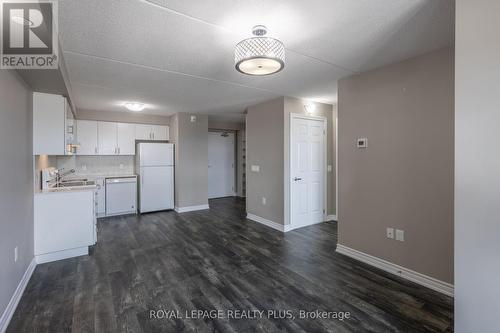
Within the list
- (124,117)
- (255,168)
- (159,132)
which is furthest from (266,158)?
(124,117)

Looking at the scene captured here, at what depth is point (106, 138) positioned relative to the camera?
547cm

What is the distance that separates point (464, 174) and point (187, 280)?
263 cm

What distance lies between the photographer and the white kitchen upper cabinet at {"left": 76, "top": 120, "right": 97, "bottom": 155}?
520 centimetres

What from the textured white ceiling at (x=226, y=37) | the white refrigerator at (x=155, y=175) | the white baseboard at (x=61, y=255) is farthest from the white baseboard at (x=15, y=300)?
the white refrigerator at (x=155, y=175)

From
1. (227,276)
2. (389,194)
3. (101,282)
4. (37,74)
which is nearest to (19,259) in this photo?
(101,282)

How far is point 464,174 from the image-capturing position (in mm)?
1468

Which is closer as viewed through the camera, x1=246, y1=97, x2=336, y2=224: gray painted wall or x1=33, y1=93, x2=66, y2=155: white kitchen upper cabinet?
x1=33, y1=93, x2=66, y2=155: white kitchen upper cabinet

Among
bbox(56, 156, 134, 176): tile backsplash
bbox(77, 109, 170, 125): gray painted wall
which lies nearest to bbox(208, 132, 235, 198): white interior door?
bbox(77, 109, 170, 125): gray painted wall

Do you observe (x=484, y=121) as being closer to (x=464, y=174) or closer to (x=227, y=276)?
(x=464, y=174)

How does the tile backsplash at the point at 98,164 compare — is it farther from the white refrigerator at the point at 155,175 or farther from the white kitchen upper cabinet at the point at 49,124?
the white kitchen upper cabinet at the point at 49,124

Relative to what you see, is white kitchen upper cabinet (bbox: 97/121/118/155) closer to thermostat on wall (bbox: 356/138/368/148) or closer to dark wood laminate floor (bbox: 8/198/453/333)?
dark wood laminate floor (bbox: 8/198/453/333)

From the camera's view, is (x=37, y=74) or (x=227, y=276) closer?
(x=37, y=74)

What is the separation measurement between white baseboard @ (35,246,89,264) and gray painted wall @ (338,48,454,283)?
143 inches

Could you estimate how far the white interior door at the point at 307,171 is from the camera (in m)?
4.39
